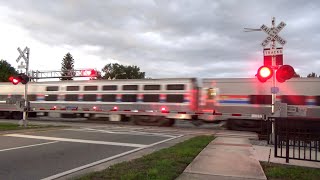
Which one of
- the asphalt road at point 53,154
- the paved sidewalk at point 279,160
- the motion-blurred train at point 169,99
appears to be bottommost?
the asphalt road at point 53,154

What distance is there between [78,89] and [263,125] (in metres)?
18.6

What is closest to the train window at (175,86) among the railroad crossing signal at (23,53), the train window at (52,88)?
the railroad crossing signal at (23,53)

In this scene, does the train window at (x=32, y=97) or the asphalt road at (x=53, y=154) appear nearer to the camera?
the asphalt road at (x=53, y=154)

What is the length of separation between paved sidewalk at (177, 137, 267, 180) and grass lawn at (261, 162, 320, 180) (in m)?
0.19

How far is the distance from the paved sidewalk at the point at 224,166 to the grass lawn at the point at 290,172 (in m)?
0.19

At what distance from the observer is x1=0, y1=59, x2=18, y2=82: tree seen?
94.6 metres

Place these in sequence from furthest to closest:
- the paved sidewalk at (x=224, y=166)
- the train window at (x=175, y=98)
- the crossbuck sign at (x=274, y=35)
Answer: the train window at (x=175, y=98), the crossbuck sign at (x=274, y=35), the paved sidewalk at (x=224, y=166)

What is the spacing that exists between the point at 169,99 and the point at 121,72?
81759 mm

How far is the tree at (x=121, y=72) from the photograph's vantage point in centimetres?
10838

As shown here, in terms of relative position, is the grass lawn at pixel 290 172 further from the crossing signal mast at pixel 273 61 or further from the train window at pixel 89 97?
the train window at pixel 89 97

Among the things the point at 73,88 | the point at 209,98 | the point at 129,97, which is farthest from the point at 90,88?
the point at 209,98

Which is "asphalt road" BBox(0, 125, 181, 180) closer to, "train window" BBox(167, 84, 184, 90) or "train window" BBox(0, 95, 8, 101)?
"train window" BBox(167, 84, 184, 90)

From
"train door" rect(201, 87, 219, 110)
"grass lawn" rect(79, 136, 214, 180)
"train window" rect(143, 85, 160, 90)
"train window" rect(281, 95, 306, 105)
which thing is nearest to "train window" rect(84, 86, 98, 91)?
"train window" rect(143, 85, 160, 90)

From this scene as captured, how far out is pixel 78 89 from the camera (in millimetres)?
34000
